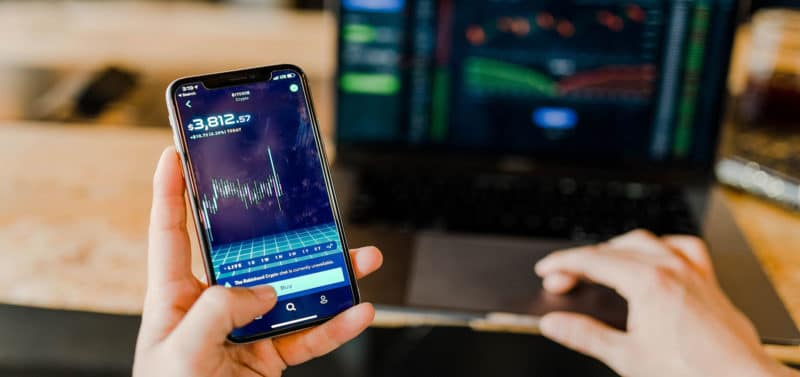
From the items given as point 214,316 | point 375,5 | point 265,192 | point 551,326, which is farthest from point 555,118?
point 214,316

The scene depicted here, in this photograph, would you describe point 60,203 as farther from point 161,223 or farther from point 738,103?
point 738,103

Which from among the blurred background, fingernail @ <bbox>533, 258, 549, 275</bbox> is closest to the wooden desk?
the blurred background

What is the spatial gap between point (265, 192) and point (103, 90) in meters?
0.72

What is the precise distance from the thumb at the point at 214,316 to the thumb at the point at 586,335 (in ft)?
0.91

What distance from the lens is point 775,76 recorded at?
110 centimetres

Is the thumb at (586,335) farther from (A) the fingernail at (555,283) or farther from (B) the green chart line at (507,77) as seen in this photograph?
(B) the green chart line at (507,77)

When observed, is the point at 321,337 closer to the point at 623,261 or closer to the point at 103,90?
the point at 623,261

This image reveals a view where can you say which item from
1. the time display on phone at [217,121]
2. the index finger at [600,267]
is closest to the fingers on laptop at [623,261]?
the index finger at [600,267]

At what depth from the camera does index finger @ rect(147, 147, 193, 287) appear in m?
0.52

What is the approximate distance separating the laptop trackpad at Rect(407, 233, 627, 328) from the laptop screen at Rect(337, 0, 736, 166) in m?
0.22

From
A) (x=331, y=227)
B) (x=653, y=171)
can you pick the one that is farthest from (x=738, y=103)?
(x=331, y=227)

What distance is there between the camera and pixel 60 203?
855 mm

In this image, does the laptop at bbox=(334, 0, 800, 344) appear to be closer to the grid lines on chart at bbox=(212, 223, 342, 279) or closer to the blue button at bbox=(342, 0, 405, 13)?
the blue button at bbox=(342, 0, 405, 13)

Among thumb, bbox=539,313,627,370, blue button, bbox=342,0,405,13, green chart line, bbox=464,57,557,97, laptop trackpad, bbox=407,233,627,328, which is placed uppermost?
blue button, bbox=342,0,405,13
